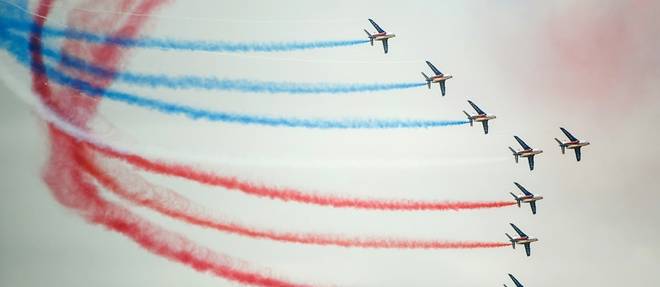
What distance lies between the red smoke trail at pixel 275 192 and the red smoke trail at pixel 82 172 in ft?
2.35

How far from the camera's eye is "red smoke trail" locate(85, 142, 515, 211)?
29547 mm

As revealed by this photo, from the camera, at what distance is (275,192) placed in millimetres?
30562

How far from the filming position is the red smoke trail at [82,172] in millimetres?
28953

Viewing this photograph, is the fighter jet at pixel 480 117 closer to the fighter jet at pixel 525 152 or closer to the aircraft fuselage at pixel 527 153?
the fighter jet at pixel 525 152

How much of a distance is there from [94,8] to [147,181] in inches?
176

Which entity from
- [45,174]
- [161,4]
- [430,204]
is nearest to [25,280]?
[45,174]

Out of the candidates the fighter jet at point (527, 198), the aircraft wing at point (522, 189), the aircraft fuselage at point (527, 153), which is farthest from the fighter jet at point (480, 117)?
the fighter jet at point (527, 198)

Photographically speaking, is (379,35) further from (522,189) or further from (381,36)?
(522,189)

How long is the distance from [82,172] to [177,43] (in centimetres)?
391

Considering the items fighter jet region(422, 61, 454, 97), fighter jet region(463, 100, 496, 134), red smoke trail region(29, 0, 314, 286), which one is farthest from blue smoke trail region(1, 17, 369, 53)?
fighter jet region(463, 100, 496, 134)

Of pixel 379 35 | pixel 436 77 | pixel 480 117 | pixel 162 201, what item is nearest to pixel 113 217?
pixel 162 201

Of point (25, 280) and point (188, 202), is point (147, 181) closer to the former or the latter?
point (188, 202)

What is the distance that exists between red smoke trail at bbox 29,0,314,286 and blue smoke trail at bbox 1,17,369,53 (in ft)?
0.64

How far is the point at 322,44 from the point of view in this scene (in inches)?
1222
